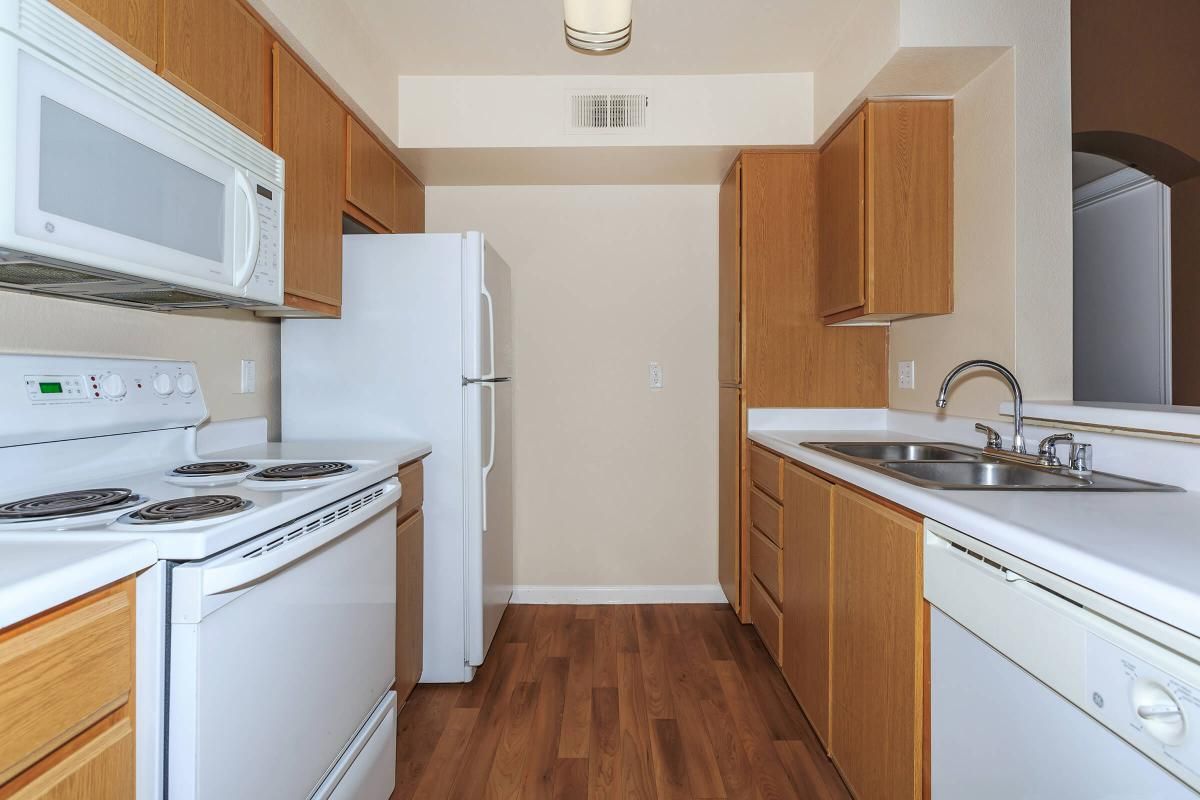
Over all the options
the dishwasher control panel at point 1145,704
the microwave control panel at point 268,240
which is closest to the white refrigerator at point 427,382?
the microwave control panel at point 268,240

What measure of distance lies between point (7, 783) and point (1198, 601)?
4.18 ft

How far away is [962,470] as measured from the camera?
6.02ft

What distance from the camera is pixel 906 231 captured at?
2.24 meters

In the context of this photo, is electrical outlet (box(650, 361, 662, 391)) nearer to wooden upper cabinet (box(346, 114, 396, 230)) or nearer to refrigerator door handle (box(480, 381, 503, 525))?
refrigerator door handle (box(480, 381, 503, 525))

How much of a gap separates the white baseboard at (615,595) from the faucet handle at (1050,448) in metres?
1.90

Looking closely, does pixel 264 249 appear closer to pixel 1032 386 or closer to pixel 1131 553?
pixel 1131 553

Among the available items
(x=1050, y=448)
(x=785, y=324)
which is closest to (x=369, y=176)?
(x=785, y=324)

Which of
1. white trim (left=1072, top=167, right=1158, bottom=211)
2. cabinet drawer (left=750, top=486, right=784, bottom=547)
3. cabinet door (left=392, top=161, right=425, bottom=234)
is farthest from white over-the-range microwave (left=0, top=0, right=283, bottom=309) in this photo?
white trim (left=1072, top=167, right=1158, bottom=211)

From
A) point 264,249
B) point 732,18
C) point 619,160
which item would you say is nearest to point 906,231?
point 732,18

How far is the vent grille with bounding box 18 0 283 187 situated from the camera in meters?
0.95

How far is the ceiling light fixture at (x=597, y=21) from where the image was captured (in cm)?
170

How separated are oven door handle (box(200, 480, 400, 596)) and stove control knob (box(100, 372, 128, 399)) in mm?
621

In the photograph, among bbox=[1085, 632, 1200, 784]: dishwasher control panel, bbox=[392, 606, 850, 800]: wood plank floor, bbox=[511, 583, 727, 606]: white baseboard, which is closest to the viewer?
bbox=[1085, 632, 1200, 784]: dishwasher control panel

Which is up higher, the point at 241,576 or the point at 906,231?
the point at 906,231
